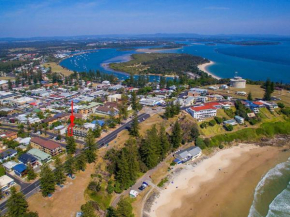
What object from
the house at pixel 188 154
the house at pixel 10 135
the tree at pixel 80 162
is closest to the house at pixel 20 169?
the tree at pixel 80 162

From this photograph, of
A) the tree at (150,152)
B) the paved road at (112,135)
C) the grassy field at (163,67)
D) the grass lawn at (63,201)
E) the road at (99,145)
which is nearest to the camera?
the grass lawn at (63,201)

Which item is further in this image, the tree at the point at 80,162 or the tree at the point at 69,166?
the tree at the point at 80,162

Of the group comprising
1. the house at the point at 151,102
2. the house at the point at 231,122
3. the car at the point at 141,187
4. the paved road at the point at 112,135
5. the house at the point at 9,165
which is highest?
the house at the point at 151,102

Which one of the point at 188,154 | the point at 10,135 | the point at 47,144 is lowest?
the point at 188,154

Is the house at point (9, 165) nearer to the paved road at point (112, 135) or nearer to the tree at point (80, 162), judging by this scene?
the tree at point (80, 162)

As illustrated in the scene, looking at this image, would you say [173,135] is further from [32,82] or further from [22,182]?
[32,82]

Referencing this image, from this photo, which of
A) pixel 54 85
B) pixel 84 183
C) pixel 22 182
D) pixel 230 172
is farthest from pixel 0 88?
pixel 230 172

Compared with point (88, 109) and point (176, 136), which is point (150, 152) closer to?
point (176, 136)

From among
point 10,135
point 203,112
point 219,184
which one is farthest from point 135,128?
point 10,135
